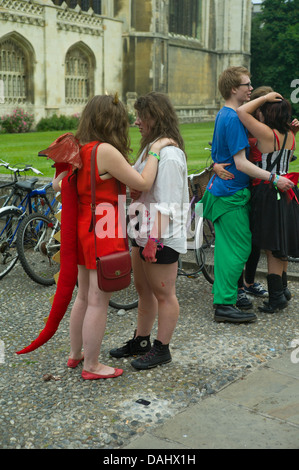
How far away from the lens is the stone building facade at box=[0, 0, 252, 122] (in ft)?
89.1

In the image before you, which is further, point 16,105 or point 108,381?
point 16,105

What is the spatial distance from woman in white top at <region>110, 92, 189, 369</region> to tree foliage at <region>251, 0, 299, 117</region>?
42.1 metres

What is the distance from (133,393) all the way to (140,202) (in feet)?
3.63

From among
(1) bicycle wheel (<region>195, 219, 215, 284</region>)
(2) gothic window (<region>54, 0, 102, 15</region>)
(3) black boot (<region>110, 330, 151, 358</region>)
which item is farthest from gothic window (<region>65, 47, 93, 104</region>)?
(3) black boot (<region>110, 330, 151, 358</region>)

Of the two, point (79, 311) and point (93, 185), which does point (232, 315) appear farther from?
point (93, 185)

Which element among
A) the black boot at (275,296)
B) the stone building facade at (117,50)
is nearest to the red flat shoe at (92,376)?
the black boot at (275,296)

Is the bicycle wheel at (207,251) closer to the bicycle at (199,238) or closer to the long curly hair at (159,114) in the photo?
the bicycle at (199,238)

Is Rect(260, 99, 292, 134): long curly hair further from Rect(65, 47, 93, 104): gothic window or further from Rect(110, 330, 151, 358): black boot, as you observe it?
Rect(65, 47, 93, 104): gothic window

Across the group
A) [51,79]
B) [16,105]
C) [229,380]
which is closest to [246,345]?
[229,380]

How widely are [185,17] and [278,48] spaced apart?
31.7 feet

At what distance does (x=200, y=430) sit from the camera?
306 centimetres

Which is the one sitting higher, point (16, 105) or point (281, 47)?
point (281, 47)

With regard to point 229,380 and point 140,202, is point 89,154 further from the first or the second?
point 229,380

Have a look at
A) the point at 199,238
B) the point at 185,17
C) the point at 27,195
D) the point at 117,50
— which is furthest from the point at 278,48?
the point at 199,238
